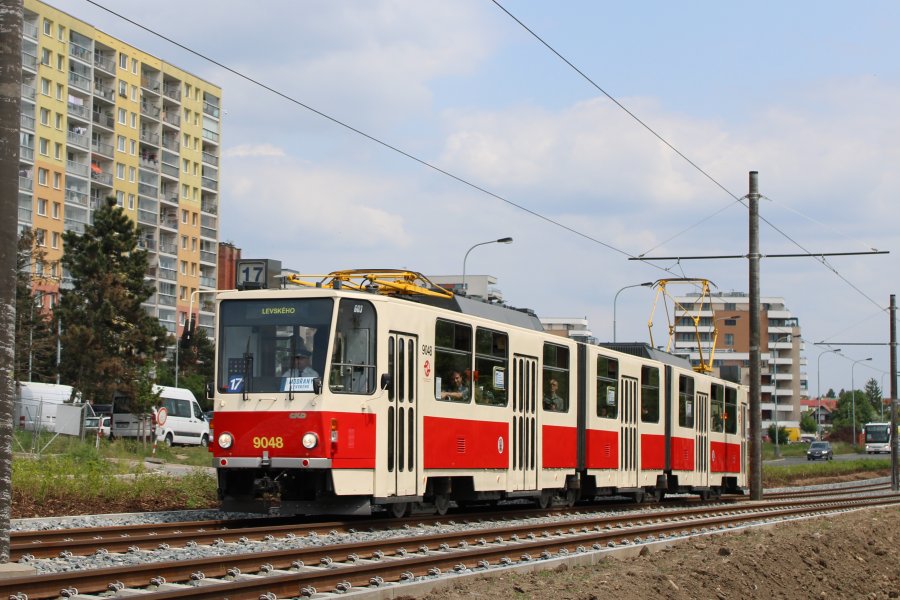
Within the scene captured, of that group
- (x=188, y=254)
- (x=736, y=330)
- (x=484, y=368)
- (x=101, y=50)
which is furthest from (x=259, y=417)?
(x=736, y=330)

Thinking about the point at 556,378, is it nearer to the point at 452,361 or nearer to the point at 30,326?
the point at 452,361

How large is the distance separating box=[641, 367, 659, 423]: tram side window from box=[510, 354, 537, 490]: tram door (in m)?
5.59

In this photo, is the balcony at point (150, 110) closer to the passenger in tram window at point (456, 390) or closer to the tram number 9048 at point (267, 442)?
the passenger in tram window at point (456, 390)

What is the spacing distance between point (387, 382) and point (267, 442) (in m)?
1.69

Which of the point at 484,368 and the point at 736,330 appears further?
the point at 736,330

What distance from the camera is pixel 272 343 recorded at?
55.1 ft

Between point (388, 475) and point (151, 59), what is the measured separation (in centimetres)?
9450

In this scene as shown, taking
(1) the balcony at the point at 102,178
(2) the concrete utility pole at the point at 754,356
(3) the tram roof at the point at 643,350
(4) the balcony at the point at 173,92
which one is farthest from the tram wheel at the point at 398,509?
(4) the balcony at the point at 173,92

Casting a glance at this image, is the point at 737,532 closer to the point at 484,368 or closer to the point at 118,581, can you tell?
the point at 484,368

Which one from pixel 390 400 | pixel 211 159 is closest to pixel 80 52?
pixel 211 159

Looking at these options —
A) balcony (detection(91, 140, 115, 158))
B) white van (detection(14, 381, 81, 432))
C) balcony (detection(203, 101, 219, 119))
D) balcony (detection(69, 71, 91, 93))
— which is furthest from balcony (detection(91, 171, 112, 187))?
white van (detection(14, 381, 81, 432))

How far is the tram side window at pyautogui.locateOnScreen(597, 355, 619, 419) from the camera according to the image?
947 inches

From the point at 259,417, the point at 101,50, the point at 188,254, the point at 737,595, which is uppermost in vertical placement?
the point at 101,50

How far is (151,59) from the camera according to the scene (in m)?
106
